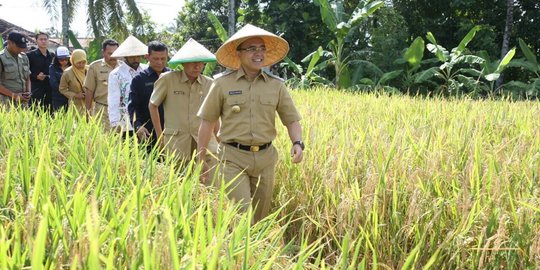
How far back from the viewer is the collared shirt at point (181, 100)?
316 cm

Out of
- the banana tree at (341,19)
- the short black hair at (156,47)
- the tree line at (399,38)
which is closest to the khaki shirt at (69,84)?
the short black hair at (156,47)

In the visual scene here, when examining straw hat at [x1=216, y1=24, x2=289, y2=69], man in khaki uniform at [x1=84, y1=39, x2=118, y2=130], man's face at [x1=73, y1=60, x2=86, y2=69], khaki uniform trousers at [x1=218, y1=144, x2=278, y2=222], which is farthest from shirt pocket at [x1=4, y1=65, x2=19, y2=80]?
khaki uniform trousers at [x1=218, y1=144, x2=278, y2=222]

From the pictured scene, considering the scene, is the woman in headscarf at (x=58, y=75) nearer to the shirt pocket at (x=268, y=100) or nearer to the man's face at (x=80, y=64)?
the man's face at (x=80, y=64)

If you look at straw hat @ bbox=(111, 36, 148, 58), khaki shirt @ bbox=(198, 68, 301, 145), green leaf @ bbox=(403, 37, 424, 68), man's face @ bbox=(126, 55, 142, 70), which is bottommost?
khaki shirt @ bbox=(198, 68, 301, 145)

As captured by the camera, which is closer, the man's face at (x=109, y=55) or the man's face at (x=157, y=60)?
the man's face at (x=157, y=60)

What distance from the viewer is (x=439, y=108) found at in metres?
5.12

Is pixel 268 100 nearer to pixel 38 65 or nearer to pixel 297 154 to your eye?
pixel 297 154

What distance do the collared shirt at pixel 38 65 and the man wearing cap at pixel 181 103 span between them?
3.18m

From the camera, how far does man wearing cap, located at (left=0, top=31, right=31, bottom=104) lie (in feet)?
15.9

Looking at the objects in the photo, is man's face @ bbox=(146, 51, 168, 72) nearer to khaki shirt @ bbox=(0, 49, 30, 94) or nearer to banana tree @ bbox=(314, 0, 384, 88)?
khaki shirt @ bbox=(0, 49, 30, 94)

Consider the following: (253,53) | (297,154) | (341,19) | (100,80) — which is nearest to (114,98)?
(100,80)

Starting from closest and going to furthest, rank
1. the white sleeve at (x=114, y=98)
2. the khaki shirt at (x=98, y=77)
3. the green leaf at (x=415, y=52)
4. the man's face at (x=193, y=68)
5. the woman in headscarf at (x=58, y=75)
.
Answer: the man's face at (x=193, y=68)
the white sleeve at (x=114, y=98)
the khaki shirt at (x=98, y=77)
the woman in headscarf at (x=58, y=75)
the green leaf at (x=415, y=52)

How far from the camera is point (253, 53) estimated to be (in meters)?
2.53

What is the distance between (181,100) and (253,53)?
0.81 meters
